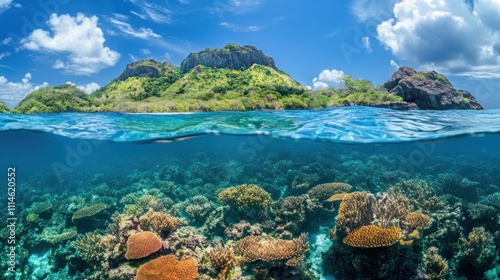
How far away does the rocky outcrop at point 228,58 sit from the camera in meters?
65.5

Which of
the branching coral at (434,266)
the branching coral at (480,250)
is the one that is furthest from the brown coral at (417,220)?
the branching coral at (480,250)

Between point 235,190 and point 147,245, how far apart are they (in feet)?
12.1

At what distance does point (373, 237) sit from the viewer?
5.90 m

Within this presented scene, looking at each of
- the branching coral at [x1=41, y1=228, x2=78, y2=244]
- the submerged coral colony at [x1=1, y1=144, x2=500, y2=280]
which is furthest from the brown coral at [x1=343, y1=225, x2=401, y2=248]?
the branching coral at [x1=41, y1=228, x2=78, y2=244]

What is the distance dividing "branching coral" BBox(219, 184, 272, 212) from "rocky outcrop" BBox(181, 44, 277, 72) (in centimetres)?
6047

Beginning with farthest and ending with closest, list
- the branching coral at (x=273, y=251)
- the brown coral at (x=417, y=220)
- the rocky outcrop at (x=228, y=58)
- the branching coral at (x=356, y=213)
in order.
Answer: the rocky outcrop at (x=228, y=58), the brown coral at (x=417, y=220), the branching coral at (x=356, y=213), the branching coral at (x=273, y=251)

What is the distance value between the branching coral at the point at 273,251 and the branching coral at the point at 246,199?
2.00 m

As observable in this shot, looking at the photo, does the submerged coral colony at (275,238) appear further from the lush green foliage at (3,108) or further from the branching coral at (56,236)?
the lush green foliage at (3,108)

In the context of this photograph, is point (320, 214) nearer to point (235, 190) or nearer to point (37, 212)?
point (235, 190)

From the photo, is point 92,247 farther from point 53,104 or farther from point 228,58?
point 228,58

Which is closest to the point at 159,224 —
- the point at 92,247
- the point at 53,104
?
the point at 92,247

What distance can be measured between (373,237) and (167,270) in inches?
179

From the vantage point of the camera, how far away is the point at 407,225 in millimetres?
6598

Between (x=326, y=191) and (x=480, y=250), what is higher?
(x=326, y=191)
